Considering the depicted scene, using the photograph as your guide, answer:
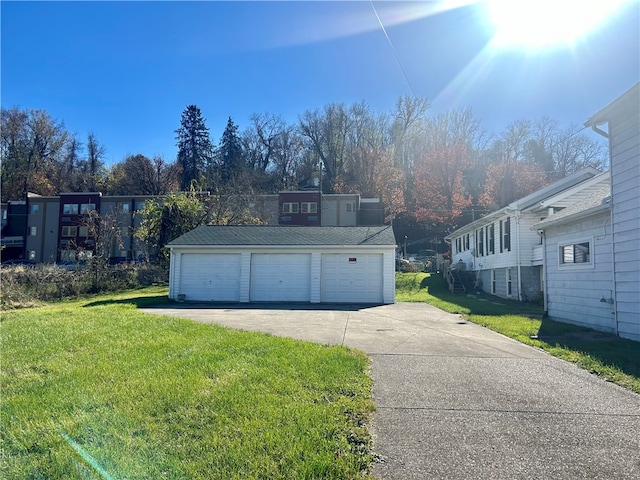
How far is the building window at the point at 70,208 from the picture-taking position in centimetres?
4559

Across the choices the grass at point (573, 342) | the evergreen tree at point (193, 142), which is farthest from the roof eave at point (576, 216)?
the evergreen tree at point (193, 142)

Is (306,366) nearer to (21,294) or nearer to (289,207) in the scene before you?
(21,294)

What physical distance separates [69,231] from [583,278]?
4977 centimetres

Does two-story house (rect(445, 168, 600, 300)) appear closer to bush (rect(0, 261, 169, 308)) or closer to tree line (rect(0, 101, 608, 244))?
tree line (rect(0, 101, 608, 244))

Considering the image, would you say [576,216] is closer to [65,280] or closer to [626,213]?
[626,213]

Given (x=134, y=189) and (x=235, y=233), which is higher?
(x=134, y=189)

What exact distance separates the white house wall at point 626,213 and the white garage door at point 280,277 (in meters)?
11.3

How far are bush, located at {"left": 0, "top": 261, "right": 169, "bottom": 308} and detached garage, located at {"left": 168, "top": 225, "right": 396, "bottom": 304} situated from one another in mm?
5578

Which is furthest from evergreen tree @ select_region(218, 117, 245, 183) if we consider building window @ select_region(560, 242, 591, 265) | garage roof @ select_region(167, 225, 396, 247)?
building window @ select_region(560, 242, 591, 265)

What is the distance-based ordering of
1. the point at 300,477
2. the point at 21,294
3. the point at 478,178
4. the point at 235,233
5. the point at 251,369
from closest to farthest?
the point at 300,477, the point at 251,369, the point at 21,294, the point at 235,233, the point at 478,178

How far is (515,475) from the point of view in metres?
2.92

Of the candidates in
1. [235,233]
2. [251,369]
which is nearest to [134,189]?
[235,233]

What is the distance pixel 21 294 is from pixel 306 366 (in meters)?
15.8

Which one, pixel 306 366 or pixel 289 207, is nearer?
pixel 306 366
